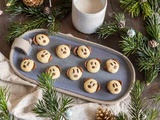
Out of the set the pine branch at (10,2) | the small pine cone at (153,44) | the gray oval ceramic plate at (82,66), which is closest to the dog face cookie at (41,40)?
the gray oval ceramic plate at (82,66)

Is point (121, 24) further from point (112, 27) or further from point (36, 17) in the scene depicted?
point (36, 17)

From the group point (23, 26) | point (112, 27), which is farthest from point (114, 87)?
point (23, 26)

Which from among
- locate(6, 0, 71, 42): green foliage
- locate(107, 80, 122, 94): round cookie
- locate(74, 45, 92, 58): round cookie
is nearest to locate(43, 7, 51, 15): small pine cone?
locate(6, 0, 71, 42): green foliage

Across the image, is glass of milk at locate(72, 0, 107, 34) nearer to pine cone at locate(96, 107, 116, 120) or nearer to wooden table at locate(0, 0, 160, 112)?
wooden table at locate(0, 0, 160, 112)

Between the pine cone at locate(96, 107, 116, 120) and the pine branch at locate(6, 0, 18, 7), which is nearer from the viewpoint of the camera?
the pine cone at locate(96, 107, 116, 120)

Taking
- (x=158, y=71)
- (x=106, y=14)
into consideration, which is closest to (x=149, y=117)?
(x=158, y=71)

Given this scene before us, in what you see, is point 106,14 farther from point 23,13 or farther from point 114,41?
point 23,13
